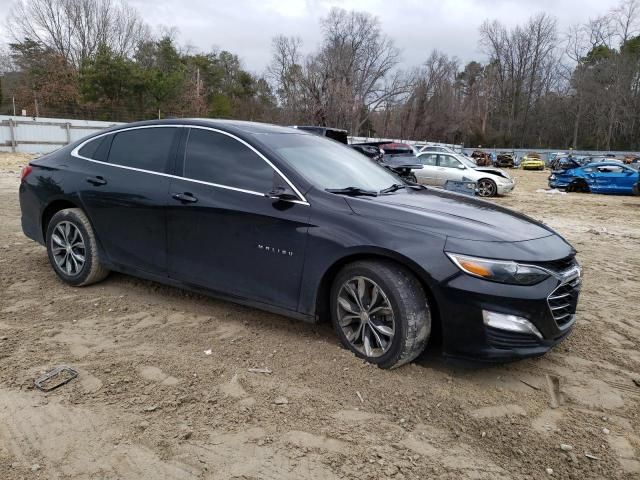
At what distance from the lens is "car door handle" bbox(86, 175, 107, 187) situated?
4281mm

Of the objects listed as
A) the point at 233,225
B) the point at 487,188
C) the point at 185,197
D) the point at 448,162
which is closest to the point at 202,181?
the point at 185,197

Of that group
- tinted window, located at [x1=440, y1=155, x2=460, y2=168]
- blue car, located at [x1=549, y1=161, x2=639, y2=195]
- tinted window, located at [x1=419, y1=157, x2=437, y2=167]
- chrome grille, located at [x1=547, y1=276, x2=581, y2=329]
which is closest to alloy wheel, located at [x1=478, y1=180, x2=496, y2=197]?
tinted window, located at [x1=440, y1=155, x2=460, y2=168]

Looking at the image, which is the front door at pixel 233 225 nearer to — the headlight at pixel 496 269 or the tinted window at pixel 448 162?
the headlight at pixel 496 269

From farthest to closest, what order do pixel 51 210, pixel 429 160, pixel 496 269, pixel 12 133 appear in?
pixel 12 133
pixel 429 160
pixel 51 210
pixel 496 269

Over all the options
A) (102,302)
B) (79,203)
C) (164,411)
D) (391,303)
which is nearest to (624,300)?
(391,303)

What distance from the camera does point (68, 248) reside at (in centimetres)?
454

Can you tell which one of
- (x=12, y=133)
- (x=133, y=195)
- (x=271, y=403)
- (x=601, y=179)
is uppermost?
(x=12, y=133)

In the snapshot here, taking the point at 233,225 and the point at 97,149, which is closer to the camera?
the point at 233,225

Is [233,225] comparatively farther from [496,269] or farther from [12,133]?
[12,133]

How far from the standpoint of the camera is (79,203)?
443cm

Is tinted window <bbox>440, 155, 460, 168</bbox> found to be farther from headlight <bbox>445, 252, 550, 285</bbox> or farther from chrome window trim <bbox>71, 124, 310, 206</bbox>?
headlight <bbox>445, 252, 550, 285</bbox>

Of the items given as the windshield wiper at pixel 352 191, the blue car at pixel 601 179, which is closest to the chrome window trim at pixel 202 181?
the windshield wiper at pixel 352 191

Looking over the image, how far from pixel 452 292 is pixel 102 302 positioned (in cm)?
291

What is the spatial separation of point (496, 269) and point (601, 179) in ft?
64.9
